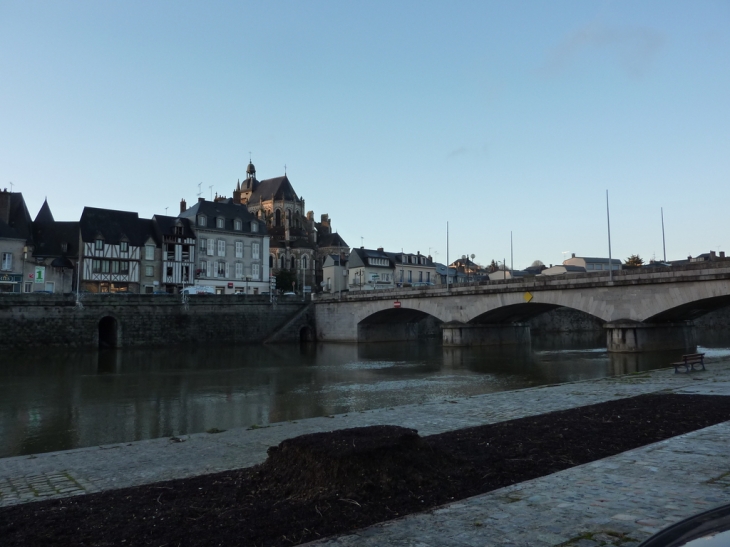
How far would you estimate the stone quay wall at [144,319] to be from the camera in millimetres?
41375

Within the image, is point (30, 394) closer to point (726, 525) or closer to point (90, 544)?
point (90, 544)

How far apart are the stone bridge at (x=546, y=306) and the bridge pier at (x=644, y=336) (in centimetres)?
5

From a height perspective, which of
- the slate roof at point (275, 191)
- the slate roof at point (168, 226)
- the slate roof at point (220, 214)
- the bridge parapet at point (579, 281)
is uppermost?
the slate roof at point (275, 191)

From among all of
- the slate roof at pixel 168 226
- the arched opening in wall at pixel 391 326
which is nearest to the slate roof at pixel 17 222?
the slate roof at pixel 168 226

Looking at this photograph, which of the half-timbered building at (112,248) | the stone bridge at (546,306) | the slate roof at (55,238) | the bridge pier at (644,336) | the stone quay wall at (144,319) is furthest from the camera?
the half-timbered building at (112,248)

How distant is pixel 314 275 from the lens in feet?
300

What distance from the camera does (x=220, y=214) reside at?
210 ft

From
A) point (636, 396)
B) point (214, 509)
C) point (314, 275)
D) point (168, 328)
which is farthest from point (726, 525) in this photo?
point (314, 275)

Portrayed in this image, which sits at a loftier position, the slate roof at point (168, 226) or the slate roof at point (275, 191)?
the slate roof at point (275, 191)

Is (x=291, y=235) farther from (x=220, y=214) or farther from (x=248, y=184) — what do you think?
(x=220, y=214)

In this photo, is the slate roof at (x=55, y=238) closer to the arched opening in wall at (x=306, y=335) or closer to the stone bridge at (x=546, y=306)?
the arched opening in wall at (x=306, y=335)

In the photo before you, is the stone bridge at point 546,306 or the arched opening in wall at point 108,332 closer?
the stone bridge at point 546,306

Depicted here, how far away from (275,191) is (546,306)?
61.8 metres

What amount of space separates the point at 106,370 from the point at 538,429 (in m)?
25.0
